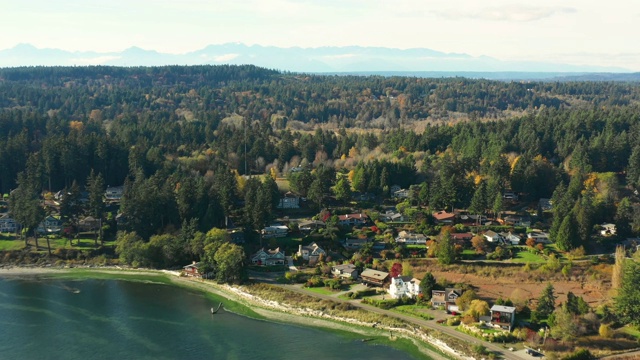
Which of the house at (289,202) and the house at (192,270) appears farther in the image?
the house at (289,202)

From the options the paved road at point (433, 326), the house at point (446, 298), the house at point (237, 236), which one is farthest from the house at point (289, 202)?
the house at point (446, 298)

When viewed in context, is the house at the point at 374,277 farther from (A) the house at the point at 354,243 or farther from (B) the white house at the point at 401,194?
(B) the white house at the point at 401,194

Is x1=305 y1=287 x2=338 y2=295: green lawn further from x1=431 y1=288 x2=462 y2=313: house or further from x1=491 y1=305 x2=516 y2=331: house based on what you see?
x1=491 y1=305 x2=516 y2=331: house

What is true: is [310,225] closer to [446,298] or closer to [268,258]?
[268,258]

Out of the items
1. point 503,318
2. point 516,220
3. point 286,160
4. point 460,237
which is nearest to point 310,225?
point 460,237

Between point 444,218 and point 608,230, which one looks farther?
point 444,218

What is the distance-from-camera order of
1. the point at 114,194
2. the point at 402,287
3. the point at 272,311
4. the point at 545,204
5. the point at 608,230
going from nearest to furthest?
the point at 272,311, the point at 402,287, the point at 608,230, the point at 545,204, the point at 114,194
